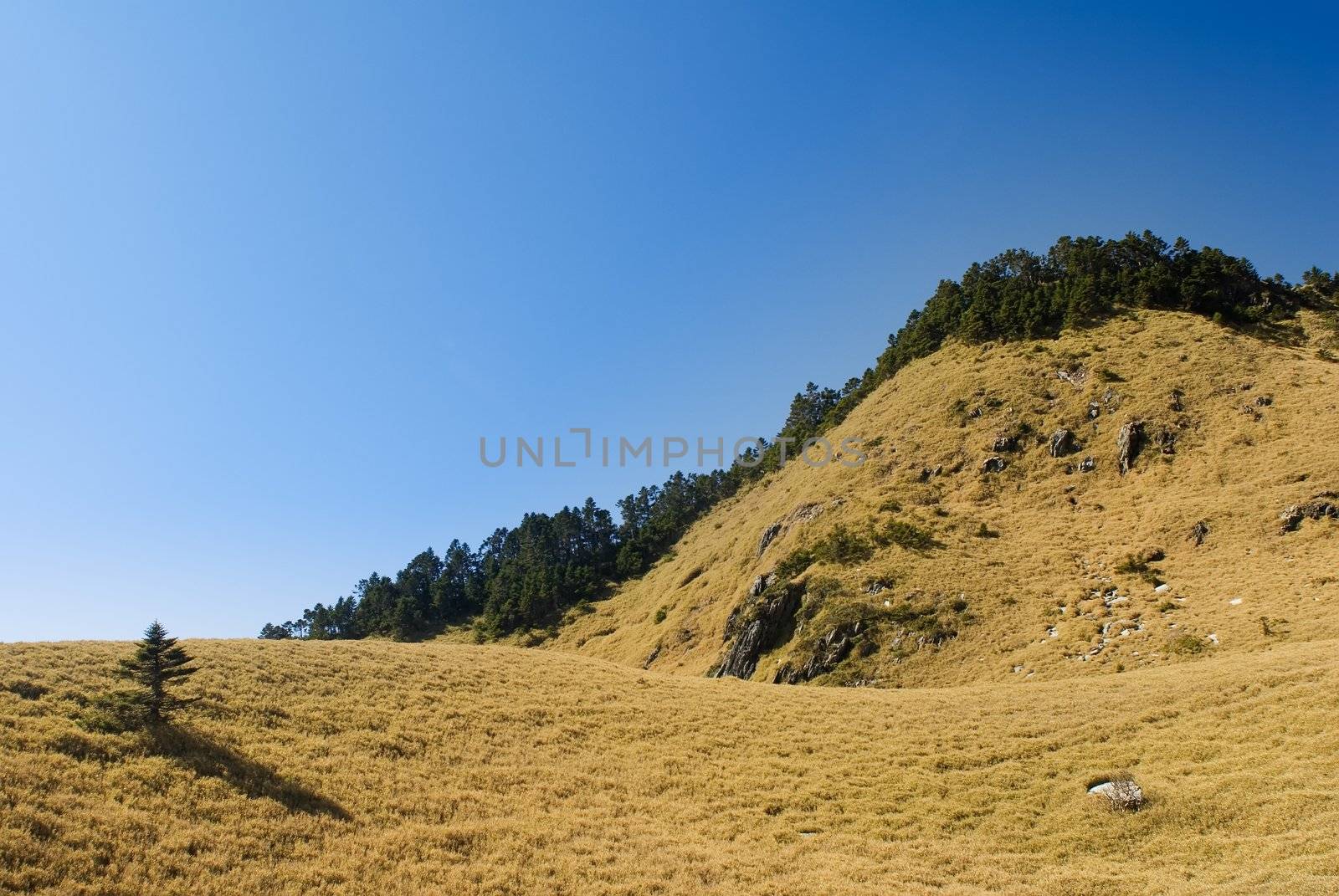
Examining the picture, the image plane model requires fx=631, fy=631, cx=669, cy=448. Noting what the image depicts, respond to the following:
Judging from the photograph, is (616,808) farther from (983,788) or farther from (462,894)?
(983,788)

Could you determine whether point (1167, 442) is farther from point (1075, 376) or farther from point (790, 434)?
point (790, 434)

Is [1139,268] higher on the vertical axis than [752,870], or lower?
higher

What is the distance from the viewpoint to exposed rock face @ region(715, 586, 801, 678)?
5500cm

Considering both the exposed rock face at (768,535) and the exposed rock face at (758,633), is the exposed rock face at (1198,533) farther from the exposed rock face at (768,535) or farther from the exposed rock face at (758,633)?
the exposed rock face at (768,535)

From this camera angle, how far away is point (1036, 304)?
86812 millimetres

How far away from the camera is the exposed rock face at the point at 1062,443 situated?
63.8 m

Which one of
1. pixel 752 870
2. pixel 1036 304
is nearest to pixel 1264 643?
pixel 752 870

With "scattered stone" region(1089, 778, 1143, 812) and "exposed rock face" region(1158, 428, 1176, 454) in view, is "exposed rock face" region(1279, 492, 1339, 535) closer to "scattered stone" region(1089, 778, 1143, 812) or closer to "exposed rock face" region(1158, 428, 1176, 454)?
"exposed rock face" region(1158, 428, 1176, 454)

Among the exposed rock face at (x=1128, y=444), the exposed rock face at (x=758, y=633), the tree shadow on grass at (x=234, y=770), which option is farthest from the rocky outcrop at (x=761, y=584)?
the tree shadow on grass at (x=234, y=770)

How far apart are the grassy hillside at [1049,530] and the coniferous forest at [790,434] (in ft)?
18.2

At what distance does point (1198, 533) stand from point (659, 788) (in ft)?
151

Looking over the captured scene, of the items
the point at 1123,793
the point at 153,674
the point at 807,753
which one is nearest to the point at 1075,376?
the point at 807,753

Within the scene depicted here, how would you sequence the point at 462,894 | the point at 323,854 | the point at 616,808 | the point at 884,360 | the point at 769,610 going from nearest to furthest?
the point at 462,894 < the point at 323,854 < the point at 616,808 < the point at 769,610 < the point at 884,360

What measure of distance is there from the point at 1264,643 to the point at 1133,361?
160 feet
